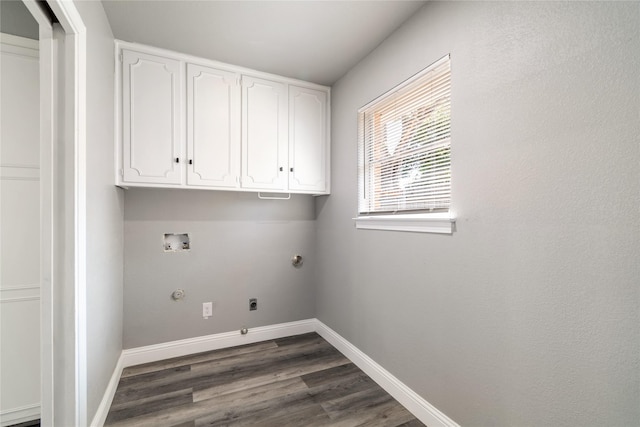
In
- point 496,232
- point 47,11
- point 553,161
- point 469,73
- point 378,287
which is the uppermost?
point 47,11

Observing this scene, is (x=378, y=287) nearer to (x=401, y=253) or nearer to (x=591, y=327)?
(x=401, y=253)

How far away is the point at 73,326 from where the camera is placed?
121 centimetres

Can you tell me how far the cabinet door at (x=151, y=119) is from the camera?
1.99 metres

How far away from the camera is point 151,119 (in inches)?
80.8

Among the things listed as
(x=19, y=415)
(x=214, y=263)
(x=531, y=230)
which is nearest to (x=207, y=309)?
(x=214, y=263)

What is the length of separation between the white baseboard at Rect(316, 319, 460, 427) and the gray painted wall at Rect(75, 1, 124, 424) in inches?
66.5

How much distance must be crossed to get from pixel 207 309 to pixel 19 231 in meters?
1.38

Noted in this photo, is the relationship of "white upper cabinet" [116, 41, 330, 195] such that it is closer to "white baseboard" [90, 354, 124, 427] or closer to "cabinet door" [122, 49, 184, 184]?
"cabinet door" [122, 49, 184, 184]

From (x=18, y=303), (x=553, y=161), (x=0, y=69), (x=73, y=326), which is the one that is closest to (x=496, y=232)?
(x=553, y=161)

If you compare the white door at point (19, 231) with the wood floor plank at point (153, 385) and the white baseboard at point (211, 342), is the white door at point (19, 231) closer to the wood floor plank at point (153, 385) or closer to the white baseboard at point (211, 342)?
the wood floor plank at point (153, 385)

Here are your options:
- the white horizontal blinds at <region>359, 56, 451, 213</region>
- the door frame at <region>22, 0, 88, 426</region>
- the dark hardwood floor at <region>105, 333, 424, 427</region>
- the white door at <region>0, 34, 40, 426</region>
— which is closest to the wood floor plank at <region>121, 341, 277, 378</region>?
the dark hardwood floor at <region>105, 333, 424, 427</region>

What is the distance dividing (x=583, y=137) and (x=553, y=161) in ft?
0.37

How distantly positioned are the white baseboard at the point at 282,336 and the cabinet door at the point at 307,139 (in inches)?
55.0

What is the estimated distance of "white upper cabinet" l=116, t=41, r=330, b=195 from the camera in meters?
2.02
